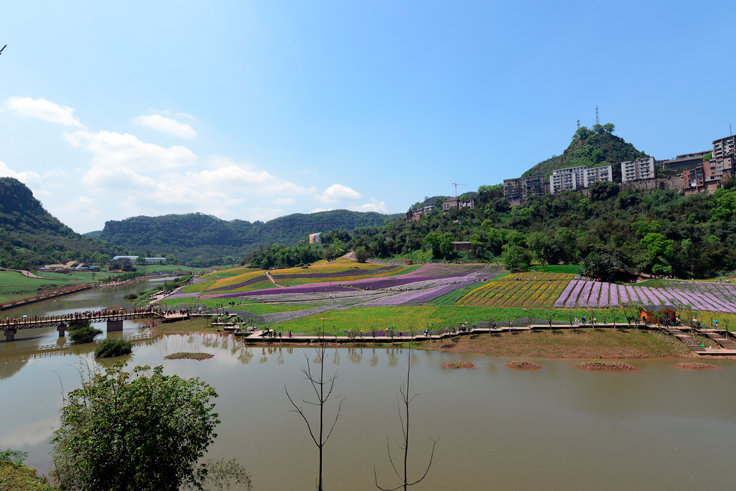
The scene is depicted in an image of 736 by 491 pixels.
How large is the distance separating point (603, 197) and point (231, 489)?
120 meters

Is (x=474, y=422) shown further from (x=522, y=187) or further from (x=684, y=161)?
(x=684, y=161)

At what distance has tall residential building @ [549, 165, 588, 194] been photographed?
130 m

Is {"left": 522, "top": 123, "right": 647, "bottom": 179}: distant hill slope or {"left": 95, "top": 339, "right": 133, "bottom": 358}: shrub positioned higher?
{"left": 522, "top": 123, "right": 647, "bottom": 179}: distant hill slope

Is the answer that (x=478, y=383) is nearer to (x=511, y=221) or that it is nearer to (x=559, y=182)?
(x=511, y=221)

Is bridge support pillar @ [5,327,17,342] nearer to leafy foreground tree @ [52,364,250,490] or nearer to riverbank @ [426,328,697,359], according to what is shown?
leafy foreground tree @ [52,364,250,490]

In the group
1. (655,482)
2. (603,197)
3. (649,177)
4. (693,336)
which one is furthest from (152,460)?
(649,177)

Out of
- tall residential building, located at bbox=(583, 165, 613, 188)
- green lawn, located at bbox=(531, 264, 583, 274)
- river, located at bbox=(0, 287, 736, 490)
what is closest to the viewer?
river, located at bbox=(0, 287, 736, 490)

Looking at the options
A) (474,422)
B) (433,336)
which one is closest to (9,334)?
(433,336)

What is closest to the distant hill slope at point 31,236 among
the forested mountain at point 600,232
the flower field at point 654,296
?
the forested mountain at point 600,232

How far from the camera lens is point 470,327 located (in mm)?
32625

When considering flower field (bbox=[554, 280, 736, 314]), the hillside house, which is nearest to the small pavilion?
flower field (bbox=[554, 280, 736, 314])

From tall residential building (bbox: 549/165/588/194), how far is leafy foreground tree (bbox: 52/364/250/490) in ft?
469

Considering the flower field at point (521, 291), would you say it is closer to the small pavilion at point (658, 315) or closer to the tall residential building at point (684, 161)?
the small pavilion at point (658, 315)

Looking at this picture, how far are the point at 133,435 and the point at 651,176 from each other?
145 metres
